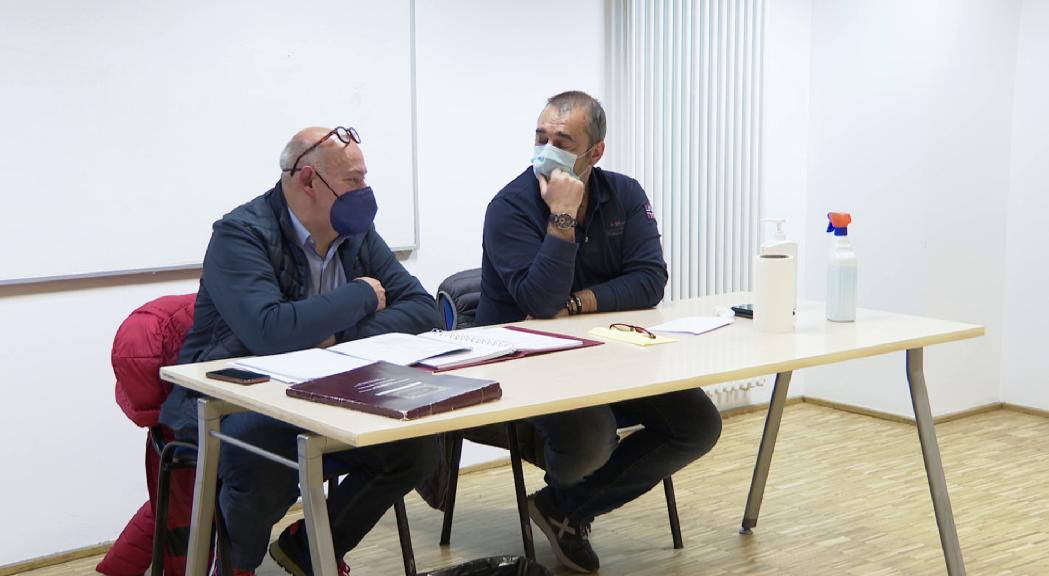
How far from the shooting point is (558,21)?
395cm

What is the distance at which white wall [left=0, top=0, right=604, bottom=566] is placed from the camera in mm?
2918

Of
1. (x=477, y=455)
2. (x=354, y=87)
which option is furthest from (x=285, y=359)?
(x=477, y=455)

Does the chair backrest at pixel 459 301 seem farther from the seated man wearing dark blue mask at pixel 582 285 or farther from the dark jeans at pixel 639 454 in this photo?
the dark jeans at pixel 639 454

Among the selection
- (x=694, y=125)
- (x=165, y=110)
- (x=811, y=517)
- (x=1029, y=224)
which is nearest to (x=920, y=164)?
(x=1029, y=224)

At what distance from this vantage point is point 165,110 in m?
3.04

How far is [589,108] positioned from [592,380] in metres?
1.10

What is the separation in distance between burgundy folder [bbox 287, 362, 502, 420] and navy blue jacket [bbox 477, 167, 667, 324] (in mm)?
748

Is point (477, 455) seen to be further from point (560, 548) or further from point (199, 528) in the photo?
point (199, 528)

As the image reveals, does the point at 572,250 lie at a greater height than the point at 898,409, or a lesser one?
greater

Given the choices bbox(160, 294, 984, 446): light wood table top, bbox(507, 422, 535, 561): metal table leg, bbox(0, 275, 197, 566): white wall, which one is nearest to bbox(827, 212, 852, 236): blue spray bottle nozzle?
bbox(160, 294, 984, 446): light wood table top

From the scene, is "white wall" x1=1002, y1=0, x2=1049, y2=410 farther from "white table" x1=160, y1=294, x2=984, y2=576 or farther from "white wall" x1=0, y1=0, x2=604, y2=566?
"white table" x1=160, y1=294, x2=984, y2=576

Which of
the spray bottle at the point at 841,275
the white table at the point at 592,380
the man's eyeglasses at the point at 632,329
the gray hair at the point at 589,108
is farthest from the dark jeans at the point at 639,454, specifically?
the gray hair at the point at 589,108

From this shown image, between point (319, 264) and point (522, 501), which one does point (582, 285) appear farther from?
point (319, 264)

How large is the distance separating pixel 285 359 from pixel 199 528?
1.19 ft
